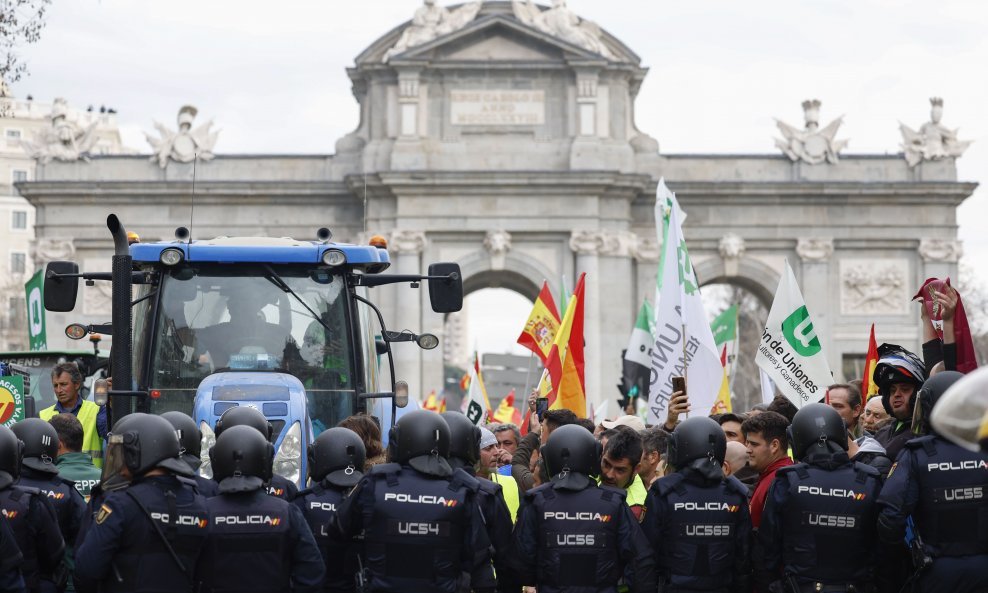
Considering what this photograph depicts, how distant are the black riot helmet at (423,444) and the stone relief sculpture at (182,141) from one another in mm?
39550

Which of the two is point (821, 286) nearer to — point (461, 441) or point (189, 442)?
point (461, 441)

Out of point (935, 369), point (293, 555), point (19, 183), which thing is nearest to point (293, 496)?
point (293, 555)

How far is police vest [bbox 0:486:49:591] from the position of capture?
9.36 meters

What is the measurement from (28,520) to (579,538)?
317cm

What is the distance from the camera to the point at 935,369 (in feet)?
35.1

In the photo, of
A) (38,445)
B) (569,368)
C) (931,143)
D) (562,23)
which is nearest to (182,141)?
(562,23)

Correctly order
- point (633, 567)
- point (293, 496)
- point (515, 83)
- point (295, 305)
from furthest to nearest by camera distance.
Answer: point (515, 83) < point (295, 305) < point (293, 496) < point (633, 567)

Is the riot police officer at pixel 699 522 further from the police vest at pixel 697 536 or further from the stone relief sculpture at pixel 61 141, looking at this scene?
the stone relief sculpture at pixel 61 141

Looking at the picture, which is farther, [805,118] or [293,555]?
[805,118]

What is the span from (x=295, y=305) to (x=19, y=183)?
36.5 meters

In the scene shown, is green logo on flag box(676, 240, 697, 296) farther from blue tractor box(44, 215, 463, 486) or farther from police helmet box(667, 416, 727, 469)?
police helmet box(667, 416, 727, 469)

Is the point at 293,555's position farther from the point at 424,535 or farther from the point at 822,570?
the point at 822,570

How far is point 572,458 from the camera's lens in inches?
371

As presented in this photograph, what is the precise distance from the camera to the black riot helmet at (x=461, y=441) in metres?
9.55
